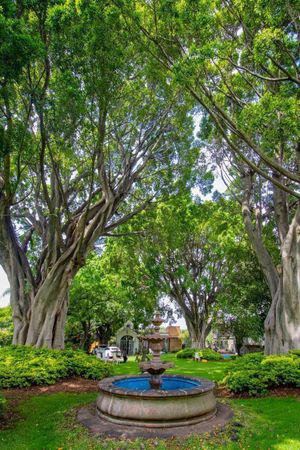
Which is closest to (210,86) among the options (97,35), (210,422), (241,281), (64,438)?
(97,35)

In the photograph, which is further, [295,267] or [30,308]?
[30,308]

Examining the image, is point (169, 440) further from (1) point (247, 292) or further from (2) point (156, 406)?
(1) point (247, 292)

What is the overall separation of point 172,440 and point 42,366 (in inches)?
236

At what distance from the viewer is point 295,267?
11.4m

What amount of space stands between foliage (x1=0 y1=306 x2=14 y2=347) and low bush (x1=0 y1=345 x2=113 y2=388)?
1675cm

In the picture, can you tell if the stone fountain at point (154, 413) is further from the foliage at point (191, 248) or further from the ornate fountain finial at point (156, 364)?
the foliage at point (191, 248)

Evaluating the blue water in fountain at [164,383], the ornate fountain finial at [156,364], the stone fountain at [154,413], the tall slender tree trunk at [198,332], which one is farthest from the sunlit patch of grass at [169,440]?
the tall slender tree trunk at [198,332]

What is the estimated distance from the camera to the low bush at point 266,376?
27.9ft

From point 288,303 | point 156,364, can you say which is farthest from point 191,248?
point 156,364

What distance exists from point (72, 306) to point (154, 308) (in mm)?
Result: 5898

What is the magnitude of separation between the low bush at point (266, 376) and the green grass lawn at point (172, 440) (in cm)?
89

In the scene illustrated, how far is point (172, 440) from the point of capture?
17.0 ft

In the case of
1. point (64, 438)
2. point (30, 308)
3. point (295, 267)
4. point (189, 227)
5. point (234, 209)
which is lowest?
point (64, 438)

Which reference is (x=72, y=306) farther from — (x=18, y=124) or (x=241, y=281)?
(x=18, y=124)
